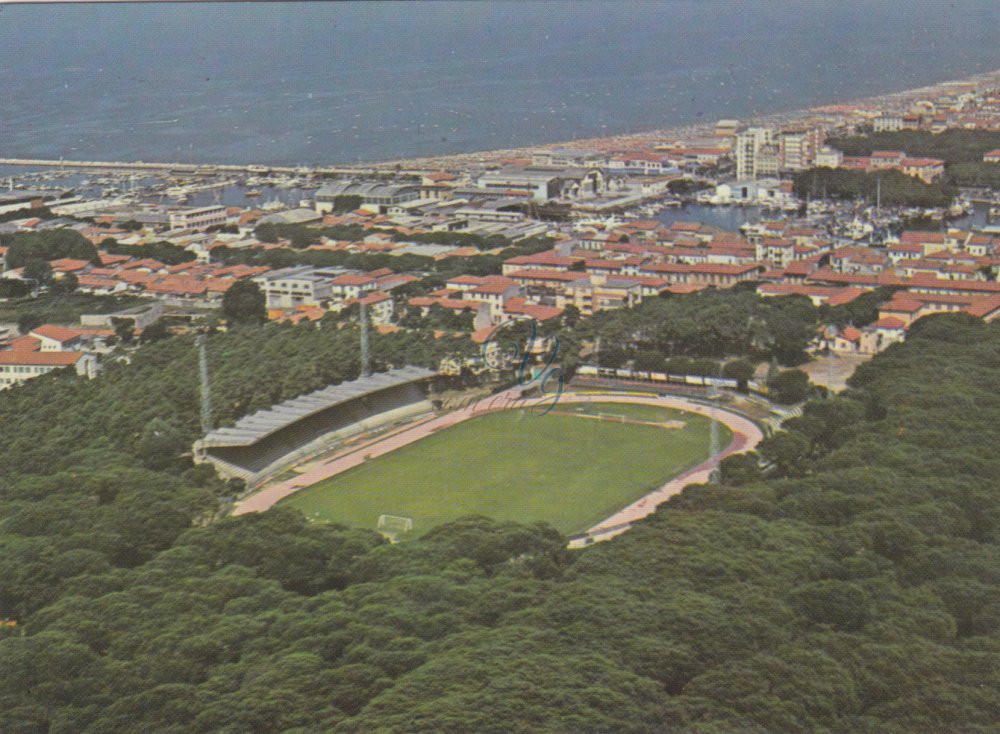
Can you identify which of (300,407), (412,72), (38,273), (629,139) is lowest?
(300,407)

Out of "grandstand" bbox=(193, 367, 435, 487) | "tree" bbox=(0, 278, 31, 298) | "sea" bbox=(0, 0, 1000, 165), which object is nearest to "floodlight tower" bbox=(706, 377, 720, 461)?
"grandstand" bbox=(193, 367, 435, 487)

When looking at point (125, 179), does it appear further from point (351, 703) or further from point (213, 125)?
point (351, 703)

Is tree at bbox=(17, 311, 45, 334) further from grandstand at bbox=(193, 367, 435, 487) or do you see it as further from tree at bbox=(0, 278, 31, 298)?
grandstand at bbox=(193, 367, 435, 487)

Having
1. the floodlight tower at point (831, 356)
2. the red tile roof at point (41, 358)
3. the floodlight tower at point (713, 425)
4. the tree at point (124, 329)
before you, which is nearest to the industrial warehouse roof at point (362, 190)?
the tree at point (124, 329)

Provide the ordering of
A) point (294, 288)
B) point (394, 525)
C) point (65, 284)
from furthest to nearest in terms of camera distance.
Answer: point (65, 284) → point (294, 288) → point (394, 525)

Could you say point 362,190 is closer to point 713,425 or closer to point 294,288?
point 294,288

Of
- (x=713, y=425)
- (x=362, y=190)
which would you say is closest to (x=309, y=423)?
(x=713, y=425)

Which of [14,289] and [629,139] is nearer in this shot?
[14,289]

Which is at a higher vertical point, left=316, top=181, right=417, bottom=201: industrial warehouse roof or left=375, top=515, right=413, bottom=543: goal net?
left=316, top=181, right=417, bottom=201: industrial warehouse roof
